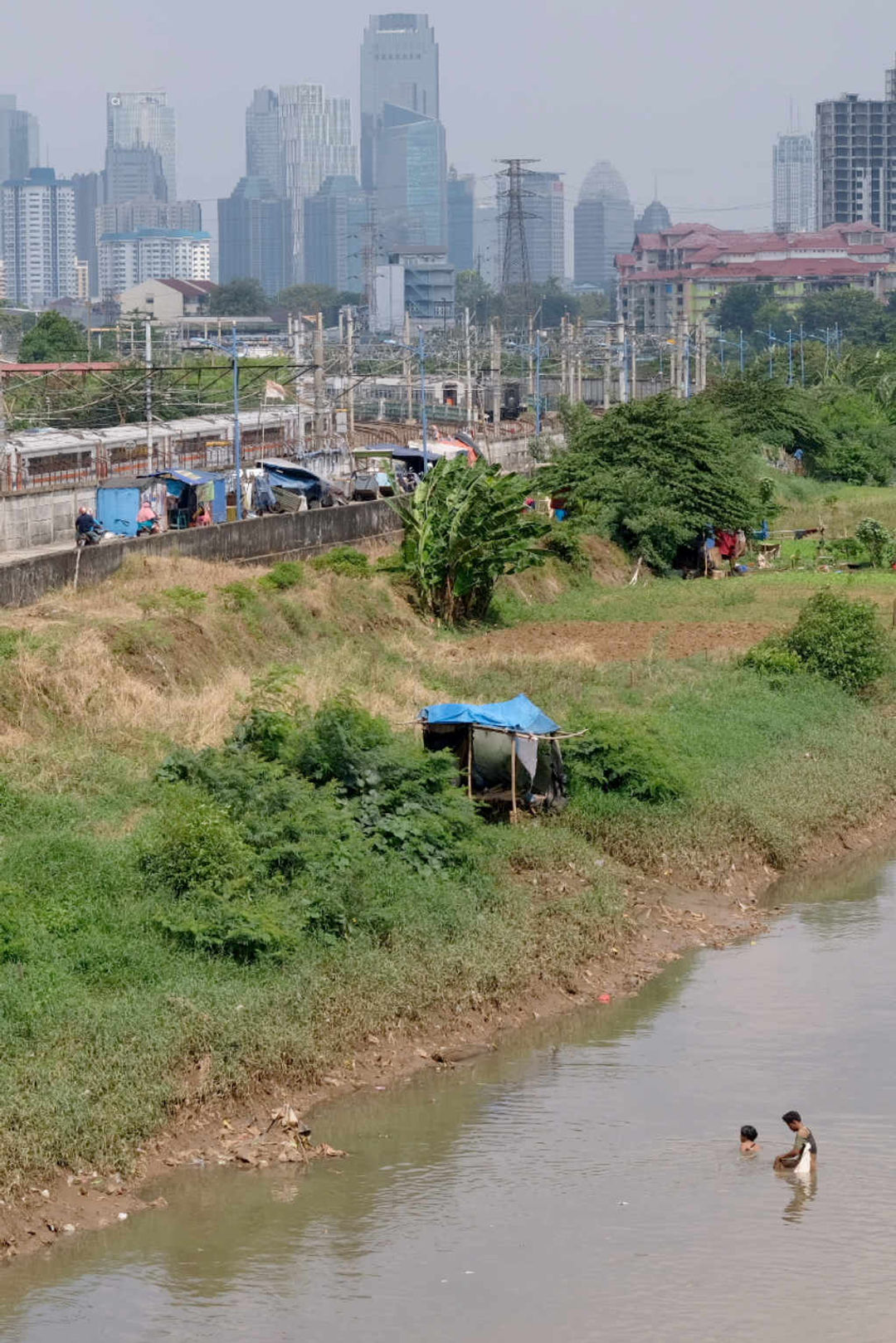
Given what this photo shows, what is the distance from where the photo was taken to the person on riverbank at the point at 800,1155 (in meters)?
14.5

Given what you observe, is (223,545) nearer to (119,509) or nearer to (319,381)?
(119,509)

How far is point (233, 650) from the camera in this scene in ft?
94.4

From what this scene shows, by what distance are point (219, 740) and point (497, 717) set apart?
3.44m

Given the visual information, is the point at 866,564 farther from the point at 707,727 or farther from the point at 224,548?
the point at 707,727

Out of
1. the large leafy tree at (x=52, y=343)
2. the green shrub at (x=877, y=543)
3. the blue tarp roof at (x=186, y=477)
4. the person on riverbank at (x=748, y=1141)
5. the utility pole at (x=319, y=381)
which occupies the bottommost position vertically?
the person on riverbank at (x=748, y=1141)

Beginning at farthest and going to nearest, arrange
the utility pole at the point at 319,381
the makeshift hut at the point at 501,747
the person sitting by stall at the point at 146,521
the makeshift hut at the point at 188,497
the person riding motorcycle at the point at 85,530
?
1. the utility pole at the point at 319,381
2. the makeshift hut at the point at 188,497
3. the person sitting by stall at the point at 146,521
4. the person riding motorcycle at the point at 85,530
5. the makeshift hut at the point at 501,747

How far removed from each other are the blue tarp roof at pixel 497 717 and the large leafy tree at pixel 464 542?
42.7ft

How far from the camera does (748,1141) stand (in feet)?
48.8

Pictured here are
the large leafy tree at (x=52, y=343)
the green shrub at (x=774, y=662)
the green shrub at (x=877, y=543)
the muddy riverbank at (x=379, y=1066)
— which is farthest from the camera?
the large leafy tree at (x=52, y=343)

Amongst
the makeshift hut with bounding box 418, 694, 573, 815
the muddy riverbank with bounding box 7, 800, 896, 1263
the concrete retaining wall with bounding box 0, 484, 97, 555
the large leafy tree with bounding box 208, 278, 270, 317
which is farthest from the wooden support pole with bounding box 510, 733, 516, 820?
the large leafy tree with bounding box 208, 278, 270, 317

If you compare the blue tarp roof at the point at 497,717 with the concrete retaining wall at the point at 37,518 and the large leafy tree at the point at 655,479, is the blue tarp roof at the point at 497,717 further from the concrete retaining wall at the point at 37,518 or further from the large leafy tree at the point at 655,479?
the large leafy tree at the point at 655,479

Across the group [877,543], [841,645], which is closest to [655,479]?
[877,543]

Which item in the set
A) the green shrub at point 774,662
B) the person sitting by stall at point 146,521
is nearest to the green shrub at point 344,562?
the person sitting by stall at point 146,521

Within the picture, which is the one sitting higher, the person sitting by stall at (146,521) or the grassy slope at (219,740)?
the person sitting by stall at (146,521)
